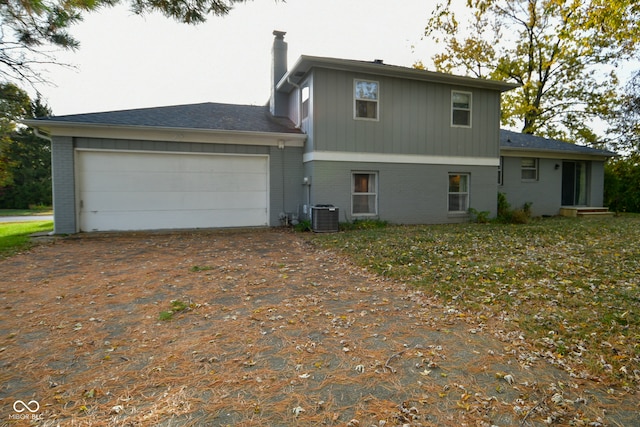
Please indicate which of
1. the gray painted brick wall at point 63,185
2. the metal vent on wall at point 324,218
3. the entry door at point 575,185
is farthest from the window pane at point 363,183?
the entry door at point 575,185

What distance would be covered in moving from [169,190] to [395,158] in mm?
6957

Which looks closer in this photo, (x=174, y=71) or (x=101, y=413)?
(x=101, y=413)

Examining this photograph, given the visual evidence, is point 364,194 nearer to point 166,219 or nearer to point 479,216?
point 479,216

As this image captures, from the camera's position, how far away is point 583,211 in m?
14.6

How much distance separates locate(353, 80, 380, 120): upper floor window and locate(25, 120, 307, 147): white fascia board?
1.89m

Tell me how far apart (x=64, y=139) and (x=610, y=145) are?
75.7ft

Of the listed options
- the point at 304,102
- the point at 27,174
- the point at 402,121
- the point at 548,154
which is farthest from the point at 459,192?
the point at 27,174

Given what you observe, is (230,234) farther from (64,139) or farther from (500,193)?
(500,193)

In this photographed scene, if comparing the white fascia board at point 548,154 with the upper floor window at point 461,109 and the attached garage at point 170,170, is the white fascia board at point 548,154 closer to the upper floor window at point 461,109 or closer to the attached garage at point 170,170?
the upper floor window at point 461,109

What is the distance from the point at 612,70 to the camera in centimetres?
2042

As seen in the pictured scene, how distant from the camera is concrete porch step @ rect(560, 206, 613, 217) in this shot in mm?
14438

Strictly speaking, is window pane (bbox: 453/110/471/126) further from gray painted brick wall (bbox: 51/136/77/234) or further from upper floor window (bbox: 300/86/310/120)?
gray painted brick wall (bbox: 51/136/77/234)

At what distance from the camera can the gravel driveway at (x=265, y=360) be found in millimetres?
2162

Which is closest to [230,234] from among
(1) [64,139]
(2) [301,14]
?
(1) [64,139]
